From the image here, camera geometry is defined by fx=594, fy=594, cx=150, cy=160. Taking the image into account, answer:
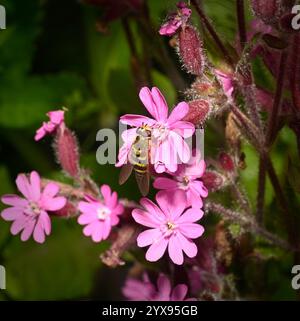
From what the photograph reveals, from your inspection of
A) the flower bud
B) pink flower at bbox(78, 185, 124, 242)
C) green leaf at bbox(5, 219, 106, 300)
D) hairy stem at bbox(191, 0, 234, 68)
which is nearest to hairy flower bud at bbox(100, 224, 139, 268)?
pink flower at bbox(78, 185, 124, 242)

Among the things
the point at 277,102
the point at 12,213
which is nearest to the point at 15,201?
the point at 12,213

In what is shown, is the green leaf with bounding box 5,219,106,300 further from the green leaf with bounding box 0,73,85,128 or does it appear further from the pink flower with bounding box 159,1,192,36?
the pink flower with bounding box 159,1,192,36

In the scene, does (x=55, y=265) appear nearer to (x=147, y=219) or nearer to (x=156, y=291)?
(x=156, y=291)

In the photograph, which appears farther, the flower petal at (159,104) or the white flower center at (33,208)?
the white flower center at (33,208)

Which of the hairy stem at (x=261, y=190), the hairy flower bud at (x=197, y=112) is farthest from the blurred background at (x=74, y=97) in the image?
the hairy flower bud at (x=197, y=112)

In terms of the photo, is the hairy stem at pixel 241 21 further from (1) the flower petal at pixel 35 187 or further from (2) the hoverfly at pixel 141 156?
(1) the flower petal at pixel 35 187
